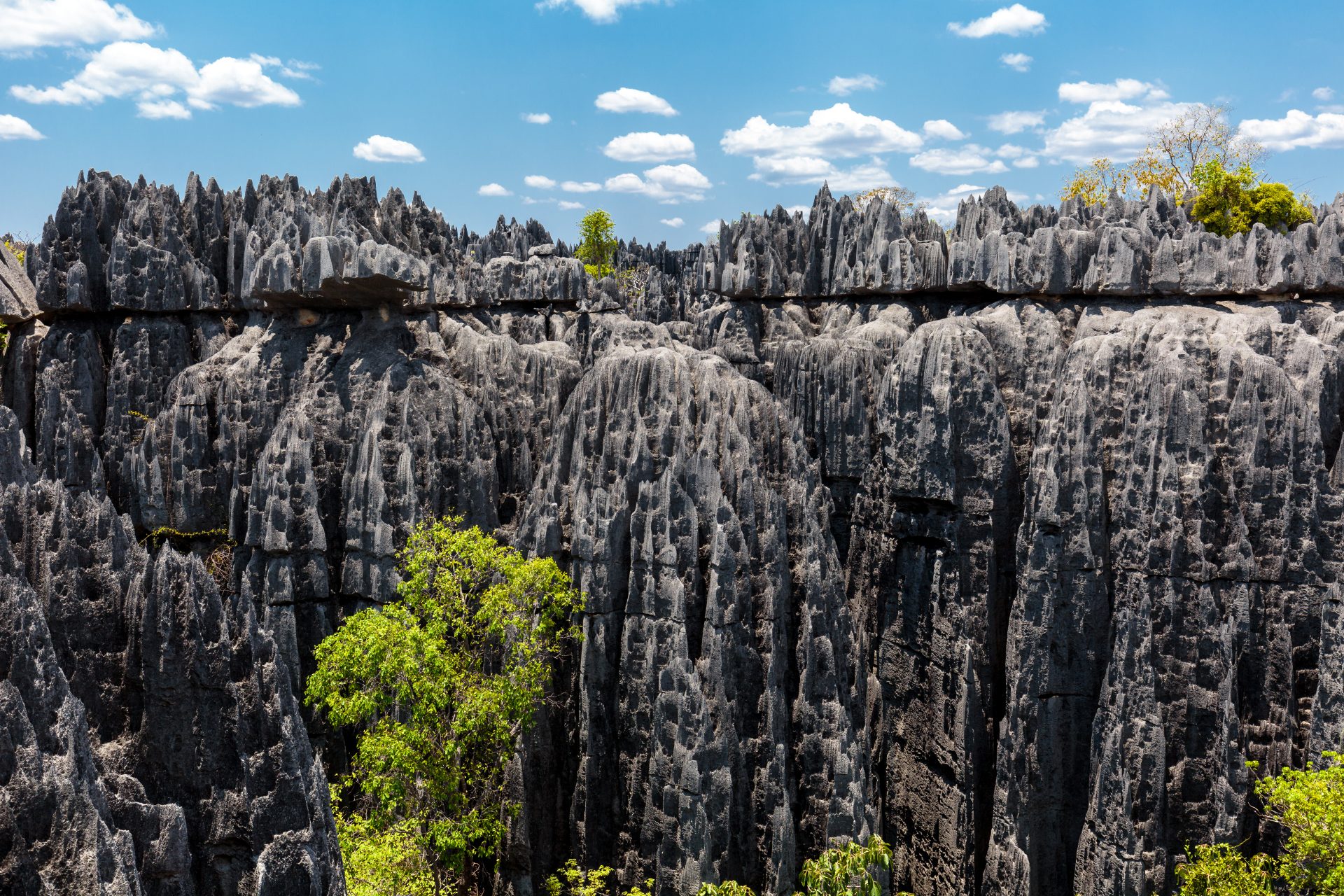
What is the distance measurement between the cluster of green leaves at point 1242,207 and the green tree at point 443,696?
109ft

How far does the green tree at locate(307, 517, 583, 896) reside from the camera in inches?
727

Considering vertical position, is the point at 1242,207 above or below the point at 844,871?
above

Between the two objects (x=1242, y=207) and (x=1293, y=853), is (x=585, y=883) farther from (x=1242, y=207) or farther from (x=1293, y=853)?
(x=1242, y=207)

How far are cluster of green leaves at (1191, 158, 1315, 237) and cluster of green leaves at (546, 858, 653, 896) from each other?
34893 millimetres

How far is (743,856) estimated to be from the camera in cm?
1855

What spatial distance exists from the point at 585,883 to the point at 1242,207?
38.3 meters

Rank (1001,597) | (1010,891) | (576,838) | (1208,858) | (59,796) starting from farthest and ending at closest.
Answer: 1. (1001,597)
2. (1010,891)
3. (576,838)
4. (1208,858)
5. (59,796)

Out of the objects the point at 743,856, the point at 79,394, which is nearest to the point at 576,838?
the point at 743,856

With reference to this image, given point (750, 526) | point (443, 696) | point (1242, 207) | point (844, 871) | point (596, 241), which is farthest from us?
point (596, 241)

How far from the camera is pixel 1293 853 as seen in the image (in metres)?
16.6

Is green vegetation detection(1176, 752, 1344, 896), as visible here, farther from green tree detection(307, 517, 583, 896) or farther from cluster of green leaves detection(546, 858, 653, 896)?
green tree detection(307, 517, 583, 896)

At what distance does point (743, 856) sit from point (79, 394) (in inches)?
1018

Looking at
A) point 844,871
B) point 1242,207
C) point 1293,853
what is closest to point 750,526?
point 844,871

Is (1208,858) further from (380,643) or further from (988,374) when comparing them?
(380,643)
